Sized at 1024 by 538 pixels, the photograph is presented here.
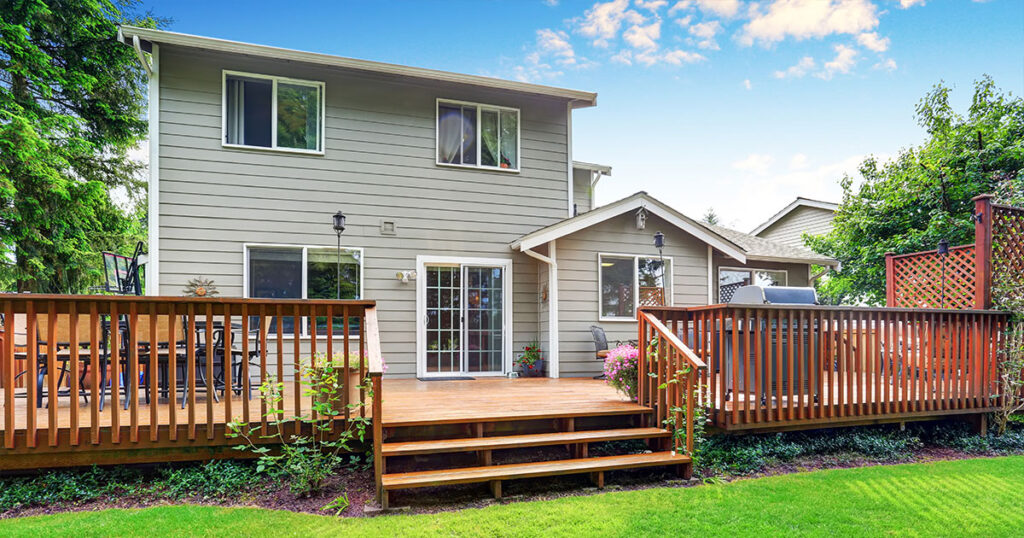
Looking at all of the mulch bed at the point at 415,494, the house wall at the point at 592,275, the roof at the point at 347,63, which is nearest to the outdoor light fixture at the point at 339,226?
the roof at the point at 347,63

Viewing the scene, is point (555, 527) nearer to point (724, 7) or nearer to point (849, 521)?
point (849, 521)

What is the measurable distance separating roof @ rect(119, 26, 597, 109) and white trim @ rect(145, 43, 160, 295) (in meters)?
0.27

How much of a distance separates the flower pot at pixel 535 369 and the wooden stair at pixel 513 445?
11.1 feet

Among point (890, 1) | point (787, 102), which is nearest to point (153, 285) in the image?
point (890, 1)

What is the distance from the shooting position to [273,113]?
24.9 feet

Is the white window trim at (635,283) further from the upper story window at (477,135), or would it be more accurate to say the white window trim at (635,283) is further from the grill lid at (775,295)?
the grill lid at (775,295)

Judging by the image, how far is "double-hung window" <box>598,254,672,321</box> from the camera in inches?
328

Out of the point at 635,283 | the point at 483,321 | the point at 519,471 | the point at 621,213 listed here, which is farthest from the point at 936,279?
the point at 519,471

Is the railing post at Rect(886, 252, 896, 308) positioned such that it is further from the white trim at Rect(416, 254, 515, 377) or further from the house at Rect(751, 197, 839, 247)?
the house at Rect(751, 197, 839, 247)

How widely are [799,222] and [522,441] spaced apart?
15.6m

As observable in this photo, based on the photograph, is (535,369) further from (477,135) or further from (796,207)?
(796,207)

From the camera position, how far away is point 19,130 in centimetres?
923

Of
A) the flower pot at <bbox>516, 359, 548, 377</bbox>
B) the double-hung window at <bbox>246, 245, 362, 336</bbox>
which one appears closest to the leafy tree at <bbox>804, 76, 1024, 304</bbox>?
the flower pot at <bbox>516, 359, 548, 377</bbox>

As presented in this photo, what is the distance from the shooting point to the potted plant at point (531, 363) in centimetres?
810
